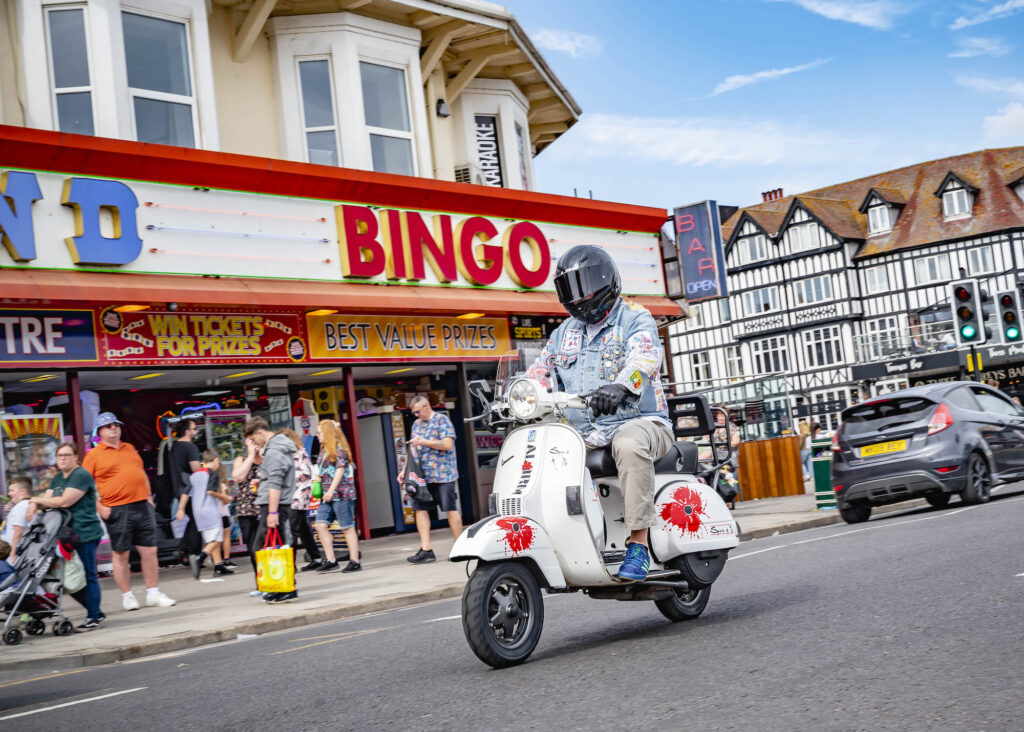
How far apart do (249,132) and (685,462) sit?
12188 mm

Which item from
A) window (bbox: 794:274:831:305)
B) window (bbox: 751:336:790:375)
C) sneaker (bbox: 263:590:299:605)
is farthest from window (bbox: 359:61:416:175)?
window (bbox: 794:274:831:305)

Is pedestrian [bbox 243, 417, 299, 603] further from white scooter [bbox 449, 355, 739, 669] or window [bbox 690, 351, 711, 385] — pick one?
window [bbox 690, 351, 711, 385]

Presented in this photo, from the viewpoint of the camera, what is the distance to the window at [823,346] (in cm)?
6166

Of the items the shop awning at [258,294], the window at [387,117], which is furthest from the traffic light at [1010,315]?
the window at [387,117]

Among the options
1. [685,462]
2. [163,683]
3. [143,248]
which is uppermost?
[143,248]

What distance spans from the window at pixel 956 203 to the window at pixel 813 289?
6.72 metres

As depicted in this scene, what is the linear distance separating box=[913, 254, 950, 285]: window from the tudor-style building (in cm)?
5

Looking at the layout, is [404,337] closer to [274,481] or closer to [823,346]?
[274,481]

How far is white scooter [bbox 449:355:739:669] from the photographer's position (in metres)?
5.84

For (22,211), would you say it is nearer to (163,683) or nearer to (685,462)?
(163,683)

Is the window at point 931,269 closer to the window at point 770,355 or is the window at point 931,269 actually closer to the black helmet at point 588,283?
the window at point 770,355

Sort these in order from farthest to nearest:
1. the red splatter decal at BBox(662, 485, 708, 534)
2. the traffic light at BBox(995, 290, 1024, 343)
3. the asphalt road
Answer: the traffic light at BBox(995, 290, 1024, 343), the red splatter decal at BBox(662, 485, 708, 534), the asphalt road

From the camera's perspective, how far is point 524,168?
22766mm

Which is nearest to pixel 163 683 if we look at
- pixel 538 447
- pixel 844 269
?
pixel 538 447
